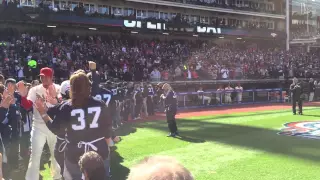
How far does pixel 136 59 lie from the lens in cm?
2941

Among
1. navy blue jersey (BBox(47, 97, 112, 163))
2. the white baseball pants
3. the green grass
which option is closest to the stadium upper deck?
the green grass

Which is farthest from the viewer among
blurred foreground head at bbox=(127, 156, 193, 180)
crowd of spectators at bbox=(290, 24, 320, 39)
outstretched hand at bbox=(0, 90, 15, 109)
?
crowd of spectators at bbox=(290, 24, 320, 39)

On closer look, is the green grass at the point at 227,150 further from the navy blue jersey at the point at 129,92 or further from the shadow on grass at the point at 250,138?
the navy blue jersey at the point at 129,92

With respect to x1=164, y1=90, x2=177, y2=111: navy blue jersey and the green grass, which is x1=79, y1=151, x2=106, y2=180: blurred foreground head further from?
x1=164, y1=90, x2=177, y2=111: navy blue jersey

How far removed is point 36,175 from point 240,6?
4696 cm

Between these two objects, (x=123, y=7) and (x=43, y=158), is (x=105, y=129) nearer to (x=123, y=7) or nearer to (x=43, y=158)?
(x=43, y=158)

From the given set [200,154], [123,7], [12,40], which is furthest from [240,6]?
[200,154]

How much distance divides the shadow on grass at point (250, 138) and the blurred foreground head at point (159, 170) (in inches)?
329

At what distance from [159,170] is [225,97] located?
83.0ft

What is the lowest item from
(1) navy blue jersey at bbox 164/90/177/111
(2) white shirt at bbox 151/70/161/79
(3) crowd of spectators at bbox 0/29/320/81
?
(1) navy blue jersey at bbox 164/90/177/111

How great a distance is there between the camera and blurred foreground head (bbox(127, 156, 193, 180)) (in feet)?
5.44

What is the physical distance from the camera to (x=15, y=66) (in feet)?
68.3

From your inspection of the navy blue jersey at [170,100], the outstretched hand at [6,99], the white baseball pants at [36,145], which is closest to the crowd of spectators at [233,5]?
the navy blue jersey at [170,100]

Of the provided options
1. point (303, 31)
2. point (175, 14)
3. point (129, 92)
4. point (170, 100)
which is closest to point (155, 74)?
point (129, 92)
